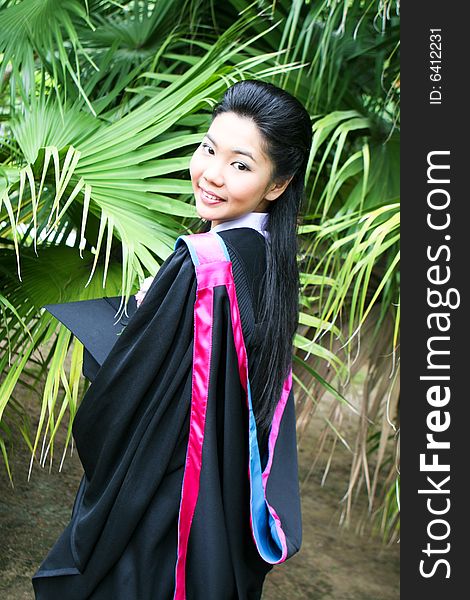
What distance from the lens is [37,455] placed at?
11.1ft

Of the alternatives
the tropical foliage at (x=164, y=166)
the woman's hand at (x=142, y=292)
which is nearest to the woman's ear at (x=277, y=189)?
the woman's hand at (x=142, y=292)

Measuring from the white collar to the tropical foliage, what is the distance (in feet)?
1.06

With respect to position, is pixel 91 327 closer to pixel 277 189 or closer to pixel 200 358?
pixel 200 358

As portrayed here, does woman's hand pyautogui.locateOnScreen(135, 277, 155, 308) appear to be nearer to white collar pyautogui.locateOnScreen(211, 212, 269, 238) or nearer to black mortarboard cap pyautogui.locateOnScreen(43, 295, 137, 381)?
black mortarboard cap pyautogui.locateOnScreen(43, 295, 137, 381)

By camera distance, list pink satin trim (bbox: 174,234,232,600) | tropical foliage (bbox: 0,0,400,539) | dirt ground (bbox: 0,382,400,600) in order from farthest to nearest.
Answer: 1. dirt ground (bbox: 0,382,400,600)
2. tropical foliage (bbox: 0,0,400,539)
3. pink satin trim (bbox: 174,234,232,600)

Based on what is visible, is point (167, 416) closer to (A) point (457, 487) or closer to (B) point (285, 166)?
(B) point (285, 166)

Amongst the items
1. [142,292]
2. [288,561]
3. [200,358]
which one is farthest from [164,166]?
[288,561]

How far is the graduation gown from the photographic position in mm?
1483

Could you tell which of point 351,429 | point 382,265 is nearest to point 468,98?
point 382,265

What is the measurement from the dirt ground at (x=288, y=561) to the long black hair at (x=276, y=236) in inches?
47.2

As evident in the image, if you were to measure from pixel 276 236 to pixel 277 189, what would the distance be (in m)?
0.09

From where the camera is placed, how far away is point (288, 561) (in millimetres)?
3064

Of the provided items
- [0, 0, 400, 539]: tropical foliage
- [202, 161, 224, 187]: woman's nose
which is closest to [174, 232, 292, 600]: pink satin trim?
[202, 161, 224, 187]: woman's nose

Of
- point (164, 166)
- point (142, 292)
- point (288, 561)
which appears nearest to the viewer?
point (142, 292)
